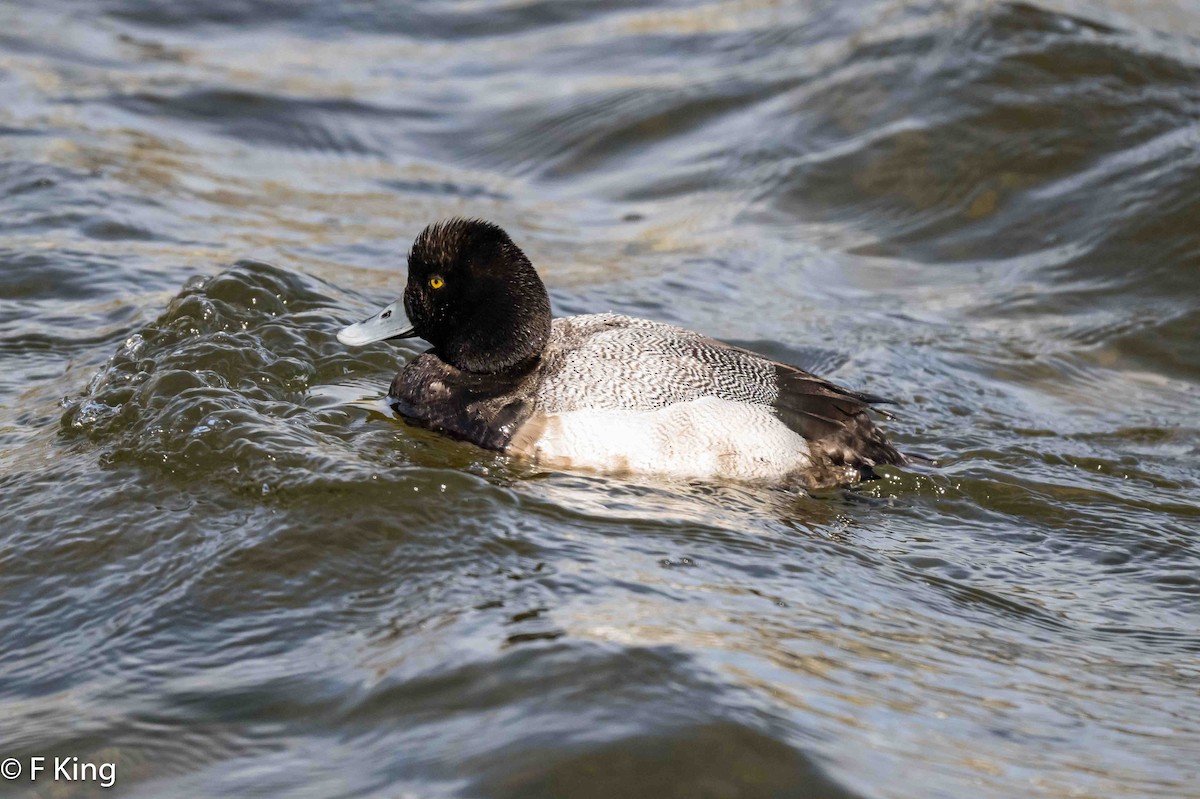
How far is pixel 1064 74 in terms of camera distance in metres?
10.2

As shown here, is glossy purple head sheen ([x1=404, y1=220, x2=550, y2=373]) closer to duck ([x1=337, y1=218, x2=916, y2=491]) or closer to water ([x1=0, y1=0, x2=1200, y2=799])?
duck ([x1=337, y1=218, x2=916, y2=491])

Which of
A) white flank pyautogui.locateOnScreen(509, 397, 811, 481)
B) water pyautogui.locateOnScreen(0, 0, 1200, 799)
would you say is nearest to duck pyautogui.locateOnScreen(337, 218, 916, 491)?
white flank pyautogui.locateOnScreen(509, 397, 811, 481)

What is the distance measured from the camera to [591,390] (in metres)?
5.23

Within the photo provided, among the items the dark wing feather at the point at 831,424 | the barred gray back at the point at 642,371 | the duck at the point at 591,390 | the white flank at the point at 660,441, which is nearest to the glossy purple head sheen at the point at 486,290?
the duck at the point at 591,390

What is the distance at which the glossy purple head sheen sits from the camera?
5469mm

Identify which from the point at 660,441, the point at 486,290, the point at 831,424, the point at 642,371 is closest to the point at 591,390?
the point at 642,371

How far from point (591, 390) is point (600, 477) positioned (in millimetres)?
353

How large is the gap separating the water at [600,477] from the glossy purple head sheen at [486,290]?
46cm

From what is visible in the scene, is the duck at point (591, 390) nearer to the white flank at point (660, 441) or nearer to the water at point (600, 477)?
the white flank at point (660, 441)

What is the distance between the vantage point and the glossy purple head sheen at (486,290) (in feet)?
17.9

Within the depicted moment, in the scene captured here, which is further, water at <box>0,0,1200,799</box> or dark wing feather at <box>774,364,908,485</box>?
dark wing feather at <box>774,364,908,485</box>

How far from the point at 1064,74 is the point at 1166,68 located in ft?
2.35

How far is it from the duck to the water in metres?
0.14

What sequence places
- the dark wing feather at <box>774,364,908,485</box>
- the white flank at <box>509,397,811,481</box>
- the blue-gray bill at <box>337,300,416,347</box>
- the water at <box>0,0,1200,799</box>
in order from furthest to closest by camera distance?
1. the blue-gray bill at <box>337,300,416,347</box>
2. the dark wing feather at <box>774,364,908,485</box>
3. the white flank at <box>509,397,811,481</box>
4. the water at <box>0,0,1200,799</box>
